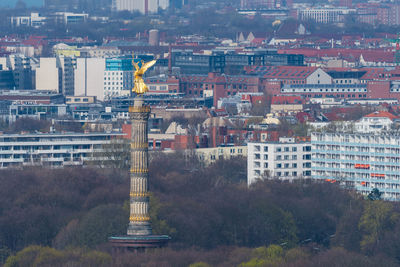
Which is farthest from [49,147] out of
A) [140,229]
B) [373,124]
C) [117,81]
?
[117,81]

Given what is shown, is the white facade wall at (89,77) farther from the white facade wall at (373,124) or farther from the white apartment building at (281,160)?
the white apartment building at (281,160)

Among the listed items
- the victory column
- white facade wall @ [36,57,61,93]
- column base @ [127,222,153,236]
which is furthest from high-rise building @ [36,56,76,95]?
column base @ [127,222,153,236]

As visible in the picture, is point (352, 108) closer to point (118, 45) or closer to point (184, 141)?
point (184, 141)

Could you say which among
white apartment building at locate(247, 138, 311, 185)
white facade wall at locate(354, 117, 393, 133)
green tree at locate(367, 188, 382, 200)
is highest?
white facade wall at locate(354, 117, 393, 133)

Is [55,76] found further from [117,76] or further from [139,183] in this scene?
[139,183]

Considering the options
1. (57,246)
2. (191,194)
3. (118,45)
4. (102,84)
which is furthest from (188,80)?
(57,246)

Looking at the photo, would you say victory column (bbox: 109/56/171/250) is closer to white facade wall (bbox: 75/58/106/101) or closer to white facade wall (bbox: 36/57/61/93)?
white facade wall (bbox: 75/58/106/101)
